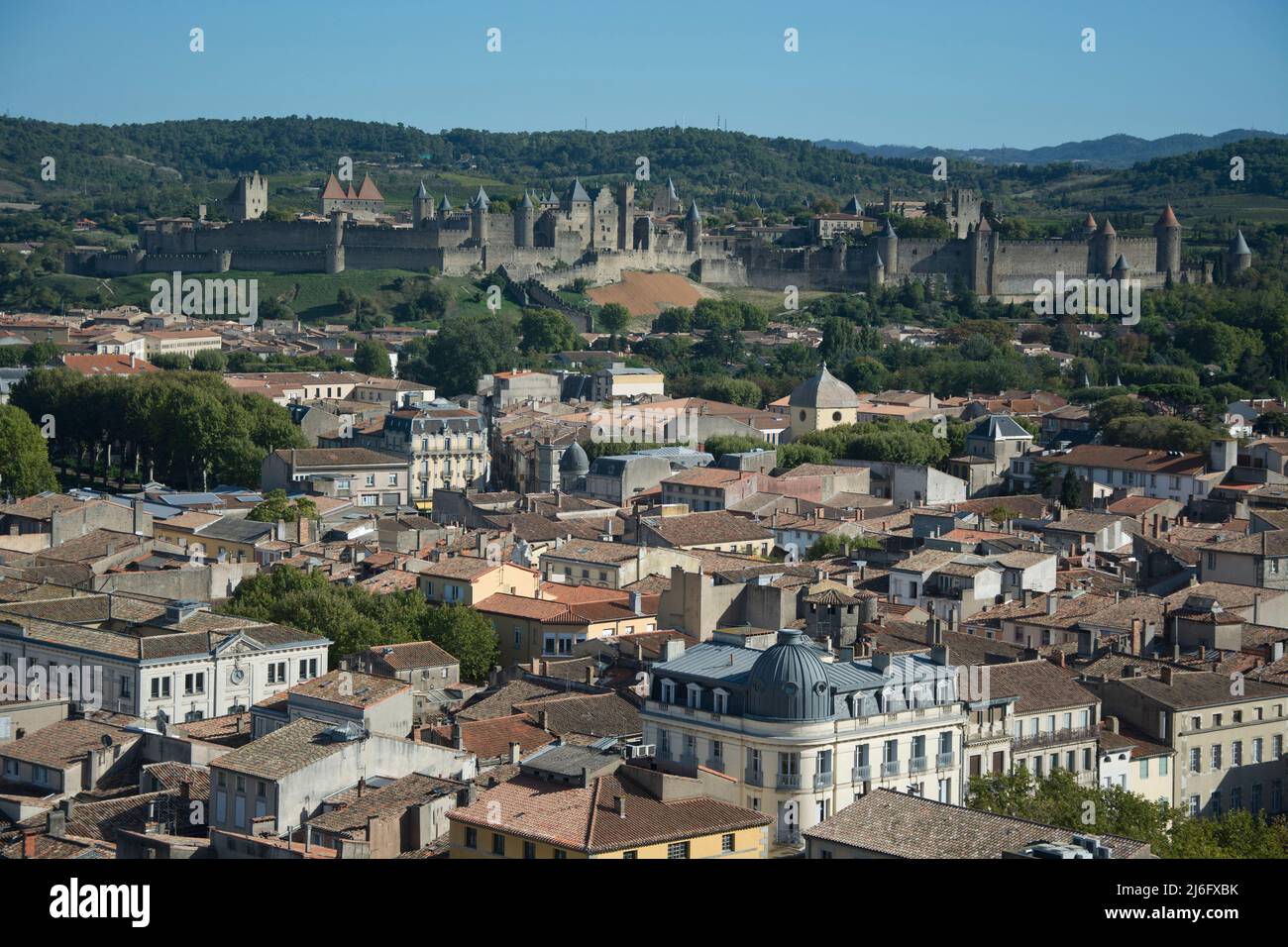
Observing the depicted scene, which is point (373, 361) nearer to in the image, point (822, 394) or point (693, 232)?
point (822, 394)

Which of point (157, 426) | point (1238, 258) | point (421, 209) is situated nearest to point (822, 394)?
point (157, 426)

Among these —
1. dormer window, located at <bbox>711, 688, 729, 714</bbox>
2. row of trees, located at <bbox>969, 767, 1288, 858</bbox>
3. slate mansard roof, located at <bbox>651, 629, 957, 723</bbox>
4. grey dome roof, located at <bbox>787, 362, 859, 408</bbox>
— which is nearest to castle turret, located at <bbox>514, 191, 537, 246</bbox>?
grey dome roof, located at <bbox>787, 362, 859, 408</bbox>

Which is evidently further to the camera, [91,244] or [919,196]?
[919,196]

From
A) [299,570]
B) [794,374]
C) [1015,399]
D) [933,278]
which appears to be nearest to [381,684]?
[299,570]

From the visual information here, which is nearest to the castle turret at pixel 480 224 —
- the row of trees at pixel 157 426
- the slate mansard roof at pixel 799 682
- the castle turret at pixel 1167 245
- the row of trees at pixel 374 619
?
the castle turret at pixel 1167 245

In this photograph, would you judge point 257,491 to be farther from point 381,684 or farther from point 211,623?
point 381,684
